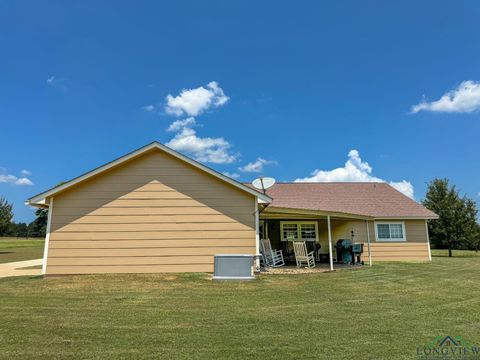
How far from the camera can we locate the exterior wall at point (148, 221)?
970cm

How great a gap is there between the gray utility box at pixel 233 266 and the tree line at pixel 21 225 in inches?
1169

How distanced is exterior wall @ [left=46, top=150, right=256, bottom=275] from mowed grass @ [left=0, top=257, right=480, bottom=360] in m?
1.20

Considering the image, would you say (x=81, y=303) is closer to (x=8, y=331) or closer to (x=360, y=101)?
(x=8, y=331)

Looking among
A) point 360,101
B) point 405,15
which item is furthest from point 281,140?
point 405,15

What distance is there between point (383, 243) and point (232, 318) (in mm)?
13048

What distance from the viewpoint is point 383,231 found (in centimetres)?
1603

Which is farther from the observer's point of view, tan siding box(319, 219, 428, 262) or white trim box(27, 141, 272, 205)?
tan siding box(319, 219, 428, 262)

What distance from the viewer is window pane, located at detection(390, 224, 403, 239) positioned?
52.4ft

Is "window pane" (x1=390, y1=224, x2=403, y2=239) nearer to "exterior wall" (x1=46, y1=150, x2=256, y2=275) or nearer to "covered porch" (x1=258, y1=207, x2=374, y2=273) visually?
"covered porch" (x1=258, y1=207, x2=374, y2=273)

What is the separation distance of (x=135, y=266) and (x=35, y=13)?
9.99 meters

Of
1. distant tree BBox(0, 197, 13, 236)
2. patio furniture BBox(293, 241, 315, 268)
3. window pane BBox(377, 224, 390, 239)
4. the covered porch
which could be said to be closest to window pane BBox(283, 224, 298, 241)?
the covered porch

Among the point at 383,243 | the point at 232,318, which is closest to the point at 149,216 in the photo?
the point at 232,318

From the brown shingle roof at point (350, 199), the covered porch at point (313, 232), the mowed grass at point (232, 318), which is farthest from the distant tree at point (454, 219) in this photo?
the mowed grass at point (232, 318)

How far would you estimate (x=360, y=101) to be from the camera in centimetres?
1778
